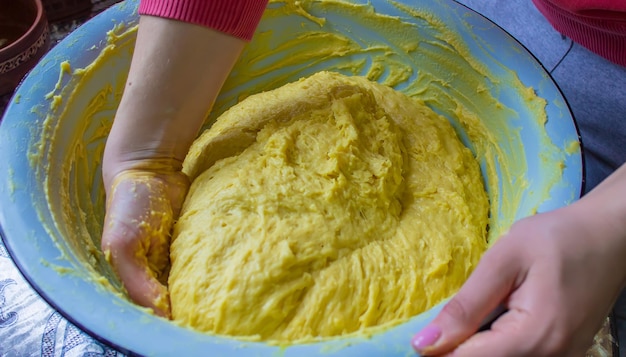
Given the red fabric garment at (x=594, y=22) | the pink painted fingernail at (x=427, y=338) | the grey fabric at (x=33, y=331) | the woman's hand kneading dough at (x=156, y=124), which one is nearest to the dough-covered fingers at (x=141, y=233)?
the woman's hand kneading dough at (x=156, y=124)

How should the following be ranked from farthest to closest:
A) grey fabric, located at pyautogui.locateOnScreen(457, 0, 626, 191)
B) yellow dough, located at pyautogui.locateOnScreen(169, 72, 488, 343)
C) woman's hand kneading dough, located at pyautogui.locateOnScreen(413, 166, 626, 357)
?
grey fabric, located at pyautogui.locateOnScreen(457, 0, 626, 191), yellow dough, located at pyautogui.locateOnScreen(169, 72, 488, 343), woman's hand kneading dough, located at pyautogui.locateOnScreen(413, 166, 626, 357)

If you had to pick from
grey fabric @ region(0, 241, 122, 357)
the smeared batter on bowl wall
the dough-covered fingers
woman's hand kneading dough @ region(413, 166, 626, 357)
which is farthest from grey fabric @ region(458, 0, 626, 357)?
grey fabric @ region(0, 241, 122, 357)

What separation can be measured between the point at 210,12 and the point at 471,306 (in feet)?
2.11

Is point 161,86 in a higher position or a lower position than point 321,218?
higher

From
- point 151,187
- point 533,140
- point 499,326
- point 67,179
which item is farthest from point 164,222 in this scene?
point 533,140

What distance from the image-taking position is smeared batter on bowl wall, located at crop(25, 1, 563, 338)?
3.01 feet

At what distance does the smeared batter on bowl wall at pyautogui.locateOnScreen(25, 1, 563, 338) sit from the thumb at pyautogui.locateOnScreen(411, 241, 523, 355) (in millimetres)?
275

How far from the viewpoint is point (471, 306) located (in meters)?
0.60

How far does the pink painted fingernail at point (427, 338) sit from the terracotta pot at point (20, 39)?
1415 mm

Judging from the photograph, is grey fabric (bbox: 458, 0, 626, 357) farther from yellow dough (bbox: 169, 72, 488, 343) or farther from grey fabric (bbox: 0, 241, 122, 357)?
grey fabric (bbox: 0, 241, 122, 357)

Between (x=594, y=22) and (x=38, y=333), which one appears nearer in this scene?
(x=594, y=22)

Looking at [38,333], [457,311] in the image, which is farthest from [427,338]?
[38,333]

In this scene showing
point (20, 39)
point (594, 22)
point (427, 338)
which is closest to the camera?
point (427, 338)

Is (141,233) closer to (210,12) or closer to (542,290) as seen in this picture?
(210,12)
